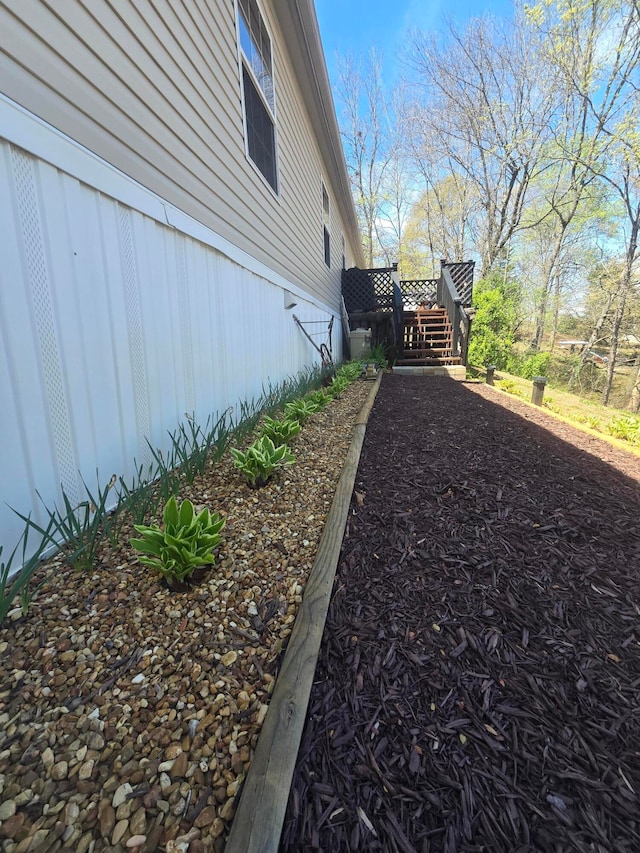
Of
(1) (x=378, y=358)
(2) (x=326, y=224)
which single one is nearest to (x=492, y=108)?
(2) (x=326, y=224)

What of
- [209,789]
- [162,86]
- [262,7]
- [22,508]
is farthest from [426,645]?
[262,7]

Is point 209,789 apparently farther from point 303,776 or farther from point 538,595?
point 538,595

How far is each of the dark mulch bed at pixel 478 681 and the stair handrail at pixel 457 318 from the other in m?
6.15

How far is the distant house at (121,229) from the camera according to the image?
1440 millimetres

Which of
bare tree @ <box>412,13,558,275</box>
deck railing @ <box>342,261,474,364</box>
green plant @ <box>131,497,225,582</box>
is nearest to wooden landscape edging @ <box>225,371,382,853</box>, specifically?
green plant @ <box>131,497,225,582</box>

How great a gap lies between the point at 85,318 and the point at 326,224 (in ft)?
25.6

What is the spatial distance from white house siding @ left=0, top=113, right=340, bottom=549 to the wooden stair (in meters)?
6.53

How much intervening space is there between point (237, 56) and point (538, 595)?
4.63 metres

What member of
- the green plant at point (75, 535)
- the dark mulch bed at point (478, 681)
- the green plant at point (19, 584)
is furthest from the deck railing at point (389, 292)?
the green plant at point (19, 584)

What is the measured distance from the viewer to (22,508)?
1453 mm

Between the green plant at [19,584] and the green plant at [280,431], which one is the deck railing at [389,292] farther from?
the green plant at [19,584]

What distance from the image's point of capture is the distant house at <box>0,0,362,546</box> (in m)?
1.44

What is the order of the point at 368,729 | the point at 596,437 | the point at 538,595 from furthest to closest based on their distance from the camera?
1. the point at 596,437
2. the point at 538,595
3. the point at 368,729

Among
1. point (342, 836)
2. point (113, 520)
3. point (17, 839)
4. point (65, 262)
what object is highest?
point (65, 262)
